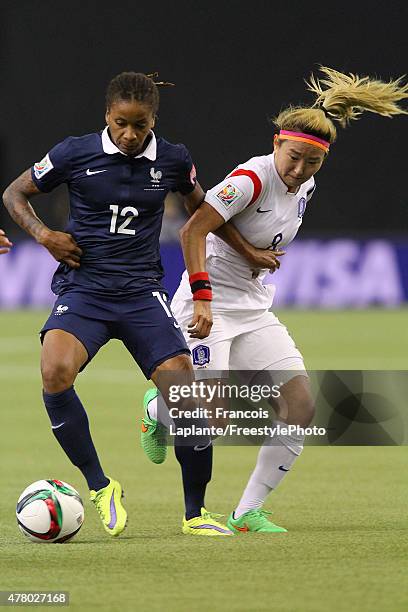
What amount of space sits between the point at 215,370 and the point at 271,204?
3.08 feet

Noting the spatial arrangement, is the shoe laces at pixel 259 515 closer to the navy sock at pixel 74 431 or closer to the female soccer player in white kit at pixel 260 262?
the female soccer player in white kit at pixel 260 262

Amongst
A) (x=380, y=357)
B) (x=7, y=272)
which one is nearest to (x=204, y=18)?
(x=7, y=272)

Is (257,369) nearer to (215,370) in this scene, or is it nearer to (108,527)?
(215,370)

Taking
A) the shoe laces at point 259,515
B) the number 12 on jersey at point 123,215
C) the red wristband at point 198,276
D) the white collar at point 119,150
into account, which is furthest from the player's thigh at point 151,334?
the shoe laces at point 259,515

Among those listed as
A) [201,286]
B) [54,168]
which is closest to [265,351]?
[201,286]

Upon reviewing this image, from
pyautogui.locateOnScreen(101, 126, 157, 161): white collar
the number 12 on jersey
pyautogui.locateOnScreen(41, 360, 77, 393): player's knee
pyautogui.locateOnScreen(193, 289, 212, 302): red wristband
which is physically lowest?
pyautogui.locateOnScreen(41, 360, 77, 393): player's knee

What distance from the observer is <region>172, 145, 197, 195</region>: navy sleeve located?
22.2 feet

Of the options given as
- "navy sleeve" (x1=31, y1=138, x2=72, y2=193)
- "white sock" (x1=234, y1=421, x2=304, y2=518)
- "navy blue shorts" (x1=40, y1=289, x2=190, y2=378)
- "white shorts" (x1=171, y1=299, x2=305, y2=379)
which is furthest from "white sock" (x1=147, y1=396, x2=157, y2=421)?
"navy sleeve" (x1=31, y1=138, x2=72, y2=193)

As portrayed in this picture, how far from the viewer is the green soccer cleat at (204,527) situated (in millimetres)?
6504

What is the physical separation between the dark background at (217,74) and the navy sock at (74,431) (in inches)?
802

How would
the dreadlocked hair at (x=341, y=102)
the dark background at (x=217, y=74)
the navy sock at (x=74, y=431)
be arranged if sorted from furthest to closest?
the dark background at (x=217, y=74)
the dreadlocked hair at (x=341, y=102)
the navy sock at (x=74, y=431)

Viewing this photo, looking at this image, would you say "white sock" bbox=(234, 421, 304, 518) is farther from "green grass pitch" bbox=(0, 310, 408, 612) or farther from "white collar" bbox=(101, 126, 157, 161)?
"white collar" bbox=(101, 126, 157, 161)

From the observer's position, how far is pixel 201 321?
6672 millimetres

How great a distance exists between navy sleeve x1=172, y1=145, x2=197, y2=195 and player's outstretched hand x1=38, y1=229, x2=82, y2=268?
2.10 feet
